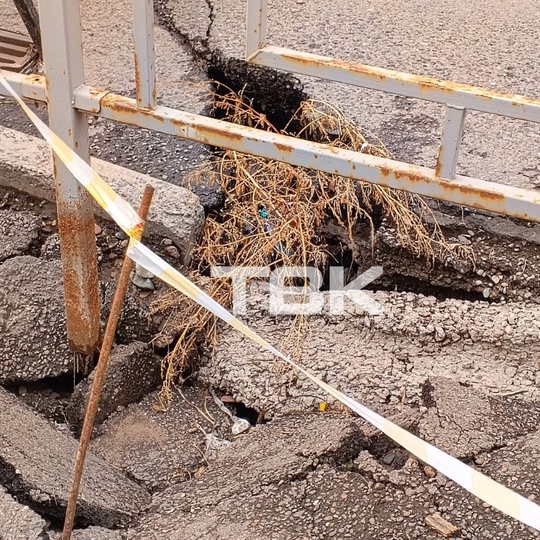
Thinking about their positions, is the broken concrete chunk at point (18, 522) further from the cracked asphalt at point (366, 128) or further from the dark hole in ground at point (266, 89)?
the dark hole in ground at point (266, 89)

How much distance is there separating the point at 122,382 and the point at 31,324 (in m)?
0.33

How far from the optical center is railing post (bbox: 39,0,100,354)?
208 cm

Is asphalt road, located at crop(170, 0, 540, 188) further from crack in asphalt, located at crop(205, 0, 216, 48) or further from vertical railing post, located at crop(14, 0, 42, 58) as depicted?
vertical railing post, located at crop(14, 0, 42, 58)

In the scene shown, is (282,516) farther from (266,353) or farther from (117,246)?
(117,246)

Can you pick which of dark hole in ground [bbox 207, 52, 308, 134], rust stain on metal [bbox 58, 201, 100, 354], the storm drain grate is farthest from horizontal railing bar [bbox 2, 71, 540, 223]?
the storm drain grate

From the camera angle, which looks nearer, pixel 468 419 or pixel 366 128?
pixel 468 419

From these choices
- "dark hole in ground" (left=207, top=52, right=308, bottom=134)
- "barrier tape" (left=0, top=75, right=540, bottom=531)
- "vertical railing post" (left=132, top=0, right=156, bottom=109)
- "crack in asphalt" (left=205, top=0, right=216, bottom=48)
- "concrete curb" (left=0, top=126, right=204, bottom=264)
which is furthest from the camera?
"crack in asphalt" (left=205, top=0, right=216, bottom=48)

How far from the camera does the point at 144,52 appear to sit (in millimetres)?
2084

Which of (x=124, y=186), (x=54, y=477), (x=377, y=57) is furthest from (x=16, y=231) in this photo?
(x=377, y=57)

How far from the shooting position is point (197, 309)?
8.70 feet

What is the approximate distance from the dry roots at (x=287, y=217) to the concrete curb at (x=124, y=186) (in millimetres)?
106

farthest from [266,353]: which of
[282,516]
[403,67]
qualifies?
[403,67]

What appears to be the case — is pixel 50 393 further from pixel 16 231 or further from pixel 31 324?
pixel 16 231

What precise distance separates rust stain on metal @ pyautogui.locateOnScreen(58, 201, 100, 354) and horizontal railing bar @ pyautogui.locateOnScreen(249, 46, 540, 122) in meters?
0.67
